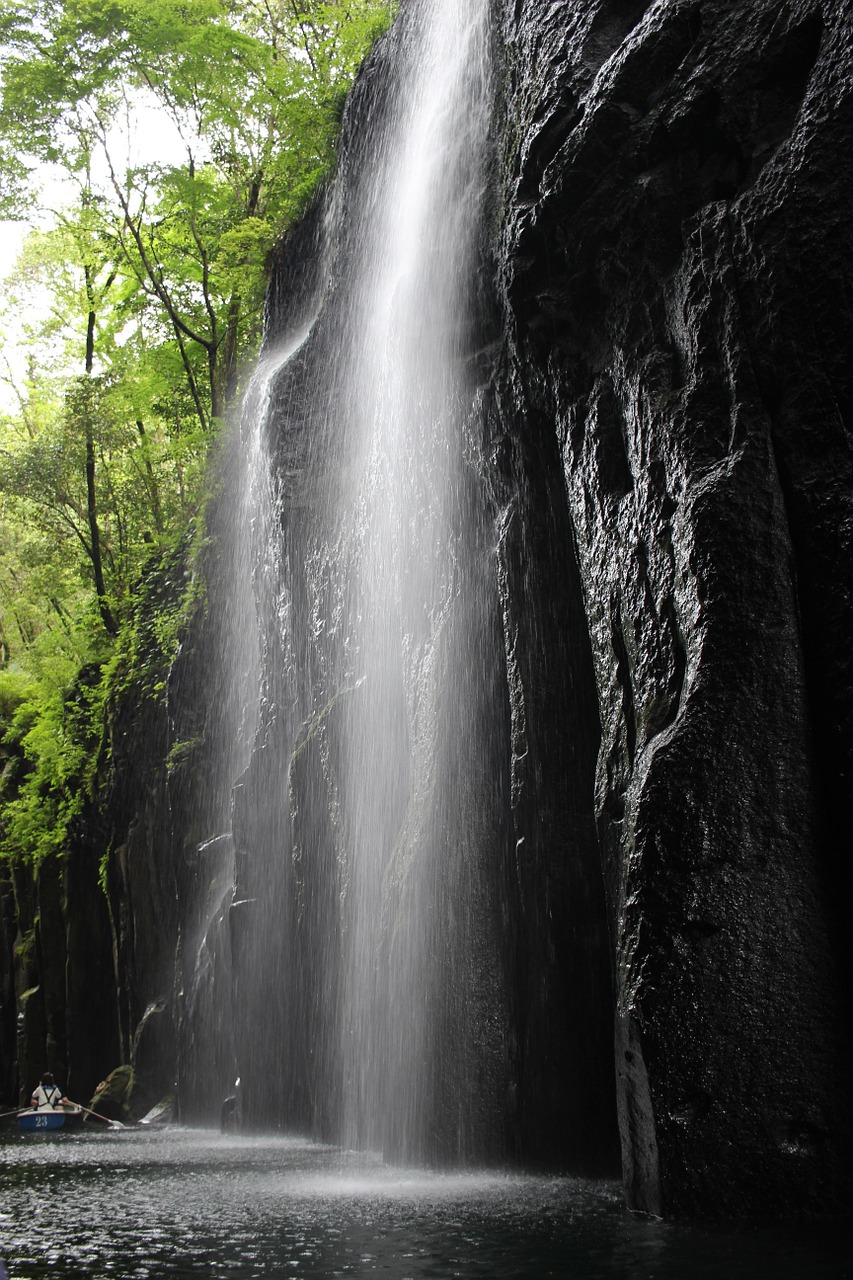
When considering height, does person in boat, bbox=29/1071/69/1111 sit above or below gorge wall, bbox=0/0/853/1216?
below

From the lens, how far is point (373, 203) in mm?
12859

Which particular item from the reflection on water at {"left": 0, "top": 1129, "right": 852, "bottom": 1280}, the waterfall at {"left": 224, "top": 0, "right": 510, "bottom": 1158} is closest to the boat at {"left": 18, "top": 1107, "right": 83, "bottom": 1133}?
the waterfall at {"left": 224, "top": 0, "right": 510, "bottom": 1158}

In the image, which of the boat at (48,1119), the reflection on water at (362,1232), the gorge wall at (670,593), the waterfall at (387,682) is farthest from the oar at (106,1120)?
the reflection on water at (362,1232)

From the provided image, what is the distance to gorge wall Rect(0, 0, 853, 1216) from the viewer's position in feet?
16.2

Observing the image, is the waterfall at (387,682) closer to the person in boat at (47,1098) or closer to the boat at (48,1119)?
the boat at (48,1119)

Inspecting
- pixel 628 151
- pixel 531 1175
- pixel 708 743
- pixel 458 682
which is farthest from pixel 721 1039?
pixel 628 151

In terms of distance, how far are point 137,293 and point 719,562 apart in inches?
809

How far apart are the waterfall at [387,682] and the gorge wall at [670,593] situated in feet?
0.70

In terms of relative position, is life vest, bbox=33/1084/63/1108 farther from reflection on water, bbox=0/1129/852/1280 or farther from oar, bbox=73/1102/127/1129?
reflection on water, bbox=0/1129/852/1280

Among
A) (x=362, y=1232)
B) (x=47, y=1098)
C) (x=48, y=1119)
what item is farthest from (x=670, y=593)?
(x=47, y=1098)

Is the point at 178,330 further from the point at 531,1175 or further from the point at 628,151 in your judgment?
the point at 531,1175

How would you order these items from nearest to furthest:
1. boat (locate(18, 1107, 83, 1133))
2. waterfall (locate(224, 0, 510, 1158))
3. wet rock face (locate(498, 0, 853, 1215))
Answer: wet rock face (locate(498, 0, 853, 1215)), waterfall (locate(224, 0, 510, 1158)), boat (locate(18, 1107, 83, 1133))

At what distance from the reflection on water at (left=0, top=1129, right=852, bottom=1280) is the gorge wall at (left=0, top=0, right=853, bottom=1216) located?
41cm

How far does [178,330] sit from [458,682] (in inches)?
558
